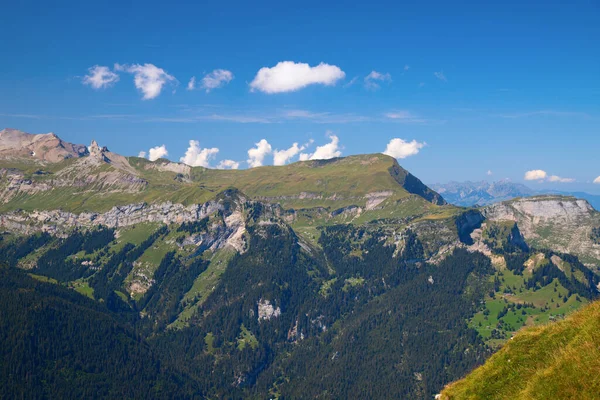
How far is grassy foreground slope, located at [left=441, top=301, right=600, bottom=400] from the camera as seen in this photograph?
4516cm

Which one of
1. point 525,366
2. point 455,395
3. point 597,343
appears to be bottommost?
point 455,395

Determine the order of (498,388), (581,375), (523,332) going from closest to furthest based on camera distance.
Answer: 1. (581,375)
2. (498,388)
3. (523,332)

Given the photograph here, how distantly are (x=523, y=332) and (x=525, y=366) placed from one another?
6488 mm

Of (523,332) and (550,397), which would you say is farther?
(523,332)

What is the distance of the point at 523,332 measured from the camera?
59.7 m

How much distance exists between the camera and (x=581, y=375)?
45156 mm

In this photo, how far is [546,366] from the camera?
50875 mm

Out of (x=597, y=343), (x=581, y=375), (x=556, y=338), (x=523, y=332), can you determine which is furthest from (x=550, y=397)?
(x=523, y=332)

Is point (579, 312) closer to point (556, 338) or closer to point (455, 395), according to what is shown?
point (556, 338)

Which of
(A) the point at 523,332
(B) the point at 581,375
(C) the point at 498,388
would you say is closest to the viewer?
(B) the point at 581,375

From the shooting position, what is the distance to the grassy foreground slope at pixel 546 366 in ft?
148

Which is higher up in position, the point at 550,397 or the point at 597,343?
the point at 597,343

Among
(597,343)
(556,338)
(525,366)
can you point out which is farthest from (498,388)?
(597,343)

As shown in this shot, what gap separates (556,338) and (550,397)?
10339 millimetres
